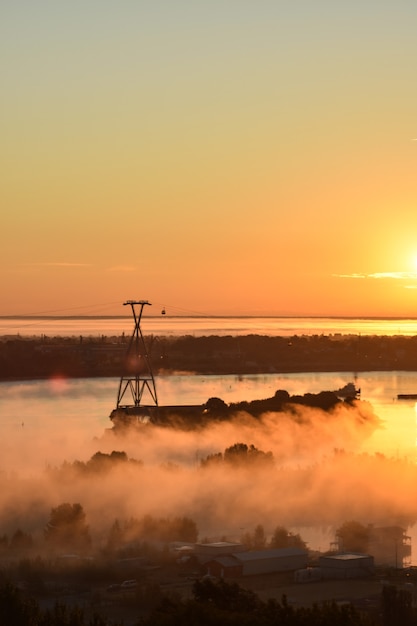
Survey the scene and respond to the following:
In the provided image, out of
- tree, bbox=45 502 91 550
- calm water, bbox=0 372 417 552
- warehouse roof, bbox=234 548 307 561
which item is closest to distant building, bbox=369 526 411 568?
calm water, bbox=0 372 417 552

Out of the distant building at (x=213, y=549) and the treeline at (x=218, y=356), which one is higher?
the treeline at (x=218, y=356)

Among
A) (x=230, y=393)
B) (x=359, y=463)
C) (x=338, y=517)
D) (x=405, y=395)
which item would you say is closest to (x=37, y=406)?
(x=230, y=393)

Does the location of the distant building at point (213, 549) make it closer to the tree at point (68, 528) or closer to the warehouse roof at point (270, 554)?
the warehouse roof at point (270, 554)

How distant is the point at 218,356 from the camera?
104812 millimetres

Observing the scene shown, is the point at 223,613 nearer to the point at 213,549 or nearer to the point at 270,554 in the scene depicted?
the point at 270,554

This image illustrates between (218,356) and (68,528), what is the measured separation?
262ft

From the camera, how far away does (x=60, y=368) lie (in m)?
90.1

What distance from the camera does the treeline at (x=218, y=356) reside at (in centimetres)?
9044

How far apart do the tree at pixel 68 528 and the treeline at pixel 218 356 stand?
60.2m

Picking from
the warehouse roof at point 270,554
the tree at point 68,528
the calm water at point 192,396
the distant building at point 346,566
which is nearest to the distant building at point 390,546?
the distant building at point 346,566

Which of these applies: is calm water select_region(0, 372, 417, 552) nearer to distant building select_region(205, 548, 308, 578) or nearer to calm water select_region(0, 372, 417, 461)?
calm water select_region(0, 372, 417, 461)

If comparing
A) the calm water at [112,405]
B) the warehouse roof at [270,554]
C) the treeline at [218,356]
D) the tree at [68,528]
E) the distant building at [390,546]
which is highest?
the treeline at [218,356]

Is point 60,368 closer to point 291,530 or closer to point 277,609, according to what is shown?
point 291,530

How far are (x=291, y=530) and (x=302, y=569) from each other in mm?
5005
